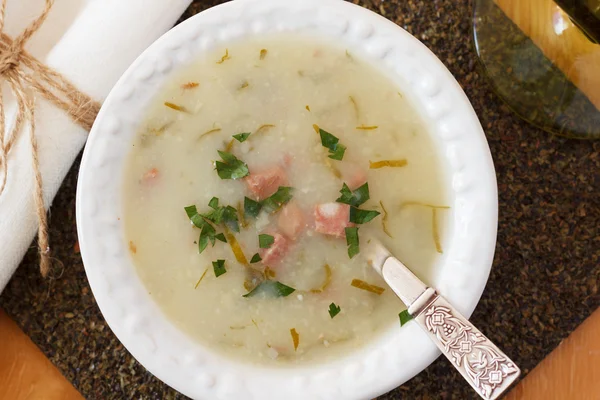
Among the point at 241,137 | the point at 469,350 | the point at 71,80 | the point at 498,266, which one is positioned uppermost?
the point at 71,80

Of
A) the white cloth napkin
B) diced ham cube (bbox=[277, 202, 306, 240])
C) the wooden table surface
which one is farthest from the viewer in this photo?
the wooden table surface

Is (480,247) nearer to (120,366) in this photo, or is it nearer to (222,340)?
(222,340)

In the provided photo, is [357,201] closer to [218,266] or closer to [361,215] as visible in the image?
[361,215]

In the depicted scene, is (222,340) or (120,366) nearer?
(222,340)

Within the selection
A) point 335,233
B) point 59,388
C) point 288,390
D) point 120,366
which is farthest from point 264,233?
point 59,388

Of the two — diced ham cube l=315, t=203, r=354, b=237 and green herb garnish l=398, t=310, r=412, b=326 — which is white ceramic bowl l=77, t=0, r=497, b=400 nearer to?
green herb garnish l=398, t=310, r=412, b=326

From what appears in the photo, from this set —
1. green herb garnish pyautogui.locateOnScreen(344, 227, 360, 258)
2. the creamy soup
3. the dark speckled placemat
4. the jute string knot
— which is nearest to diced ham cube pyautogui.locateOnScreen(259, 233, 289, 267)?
the creamy soup

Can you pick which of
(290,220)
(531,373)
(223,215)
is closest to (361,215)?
(290,220)
